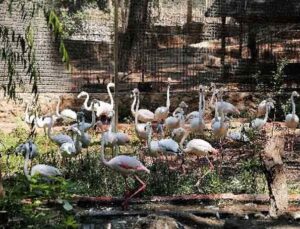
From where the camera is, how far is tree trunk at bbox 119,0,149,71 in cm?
1455

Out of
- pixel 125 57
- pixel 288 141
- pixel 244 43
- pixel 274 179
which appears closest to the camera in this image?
pixel 274 179

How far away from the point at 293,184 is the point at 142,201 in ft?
7.04

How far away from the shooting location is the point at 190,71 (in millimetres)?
16422

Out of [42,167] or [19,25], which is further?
[19,25]

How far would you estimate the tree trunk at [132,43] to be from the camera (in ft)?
47.7

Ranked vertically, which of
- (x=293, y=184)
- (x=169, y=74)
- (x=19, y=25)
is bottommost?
(x=293, y=184)

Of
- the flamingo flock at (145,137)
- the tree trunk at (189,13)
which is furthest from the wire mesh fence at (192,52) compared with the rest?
the flamingo flock at (145,137)

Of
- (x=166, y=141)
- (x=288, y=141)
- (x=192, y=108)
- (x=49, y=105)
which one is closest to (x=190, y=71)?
(x=192, y=108)

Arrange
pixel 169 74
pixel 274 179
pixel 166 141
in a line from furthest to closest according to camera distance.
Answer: pixel 169 74, pixel 166 141, pixel 274 179

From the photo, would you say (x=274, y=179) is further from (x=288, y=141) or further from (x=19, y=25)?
(x=19, y=25)

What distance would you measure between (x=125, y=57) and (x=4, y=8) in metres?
2.84

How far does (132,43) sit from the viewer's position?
14.5m

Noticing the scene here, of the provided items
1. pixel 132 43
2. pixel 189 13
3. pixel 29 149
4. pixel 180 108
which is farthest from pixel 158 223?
pixel 189 13

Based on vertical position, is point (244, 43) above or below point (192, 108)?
above
